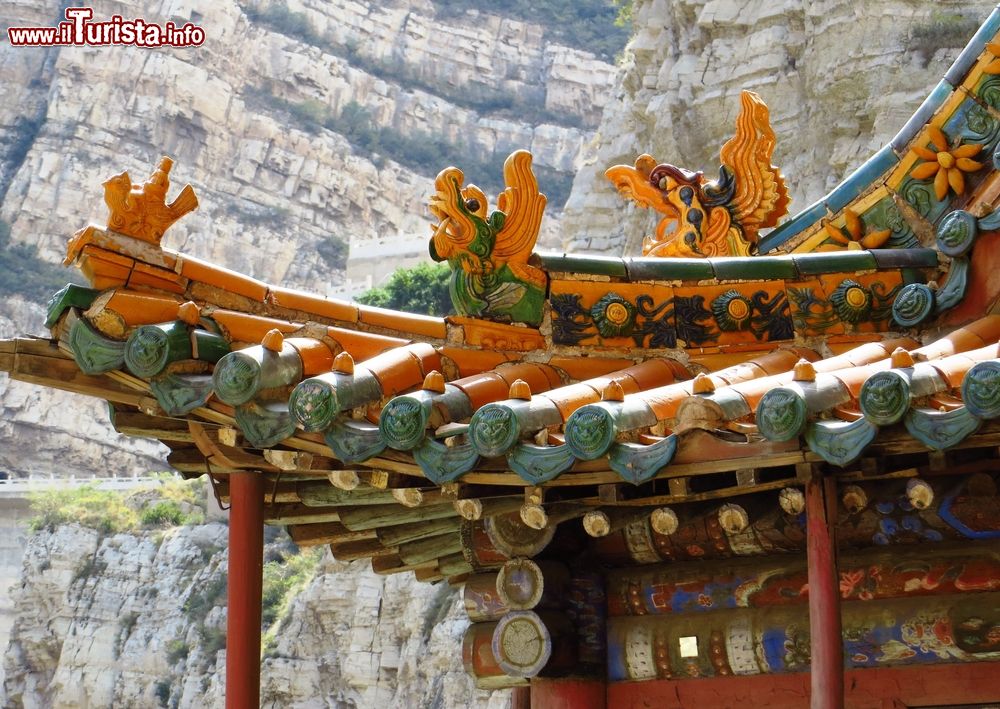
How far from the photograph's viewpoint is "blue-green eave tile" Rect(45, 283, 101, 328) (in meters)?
4.54

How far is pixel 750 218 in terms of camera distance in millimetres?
6426

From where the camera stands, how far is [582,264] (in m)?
5.49

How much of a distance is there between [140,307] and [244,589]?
128 cm

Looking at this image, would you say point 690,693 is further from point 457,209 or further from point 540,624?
point 457,209

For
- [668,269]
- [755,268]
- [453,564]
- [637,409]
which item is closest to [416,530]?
[453,564]

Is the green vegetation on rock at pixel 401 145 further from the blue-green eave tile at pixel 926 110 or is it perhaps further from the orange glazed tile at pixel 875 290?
the orange glazed tile at pixel 875 290

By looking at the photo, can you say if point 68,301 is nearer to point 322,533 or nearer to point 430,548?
point 322,533

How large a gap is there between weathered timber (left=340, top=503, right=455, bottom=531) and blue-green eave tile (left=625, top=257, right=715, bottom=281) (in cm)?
112

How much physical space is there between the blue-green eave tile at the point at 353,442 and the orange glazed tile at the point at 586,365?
43.5 inches

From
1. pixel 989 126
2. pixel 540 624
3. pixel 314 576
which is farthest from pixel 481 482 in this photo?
pixel 314 576

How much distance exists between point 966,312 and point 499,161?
250 ft

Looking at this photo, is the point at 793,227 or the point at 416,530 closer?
the point at 416,530

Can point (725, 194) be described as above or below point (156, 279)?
above

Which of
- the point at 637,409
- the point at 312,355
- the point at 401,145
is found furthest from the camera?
the point at 401,145
